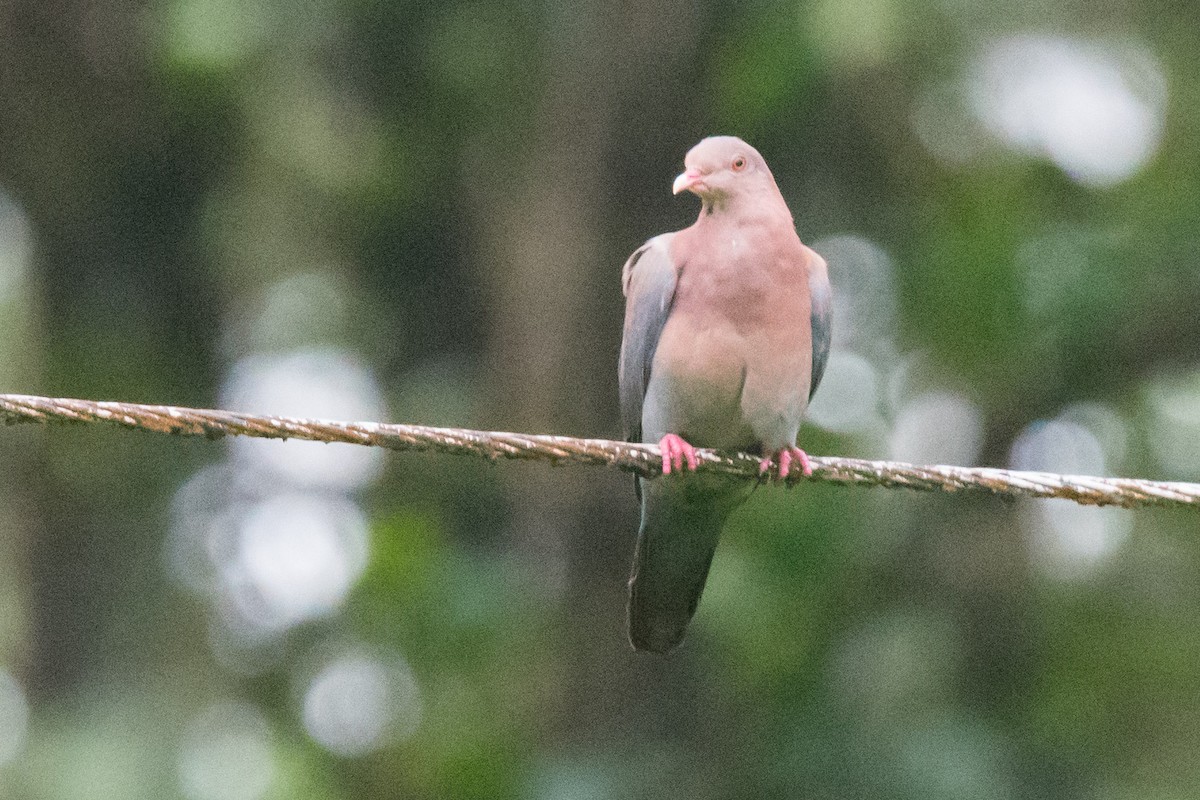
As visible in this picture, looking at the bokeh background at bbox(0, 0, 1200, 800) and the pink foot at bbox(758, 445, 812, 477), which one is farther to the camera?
the bokeh background at bbox(0, 0, 1200, 800)

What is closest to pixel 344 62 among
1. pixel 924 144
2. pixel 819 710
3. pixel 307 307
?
pixel 307 307

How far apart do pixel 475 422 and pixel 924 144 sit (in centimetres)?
266

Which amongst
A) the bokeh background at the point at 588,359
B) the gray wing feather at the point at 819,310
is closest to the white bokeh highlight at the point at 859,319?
the bokeh background at the point at 588,359

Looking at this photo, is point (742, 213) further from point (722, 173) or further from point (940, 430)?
point (940, 430)

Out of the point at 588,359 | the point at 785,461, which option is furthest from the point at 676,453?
the point at 588,359

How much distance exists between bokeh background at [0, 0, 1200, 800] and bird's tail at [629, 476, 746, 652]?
1.43 metres

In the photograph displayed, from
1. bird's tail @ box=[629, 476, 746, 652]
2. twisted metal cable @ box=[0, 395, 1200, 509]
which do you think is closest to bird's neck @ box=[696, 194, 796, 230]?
bird's tail @ box=[629, 476, 746, 652]

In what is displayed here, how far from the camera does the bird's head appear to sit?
443 cm

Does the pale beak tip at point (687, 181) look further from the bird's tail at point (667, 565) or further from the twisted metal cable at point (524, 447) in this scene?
the twisted metal cable at point (524, 447)

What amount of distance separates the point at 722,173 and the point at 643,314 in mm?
493

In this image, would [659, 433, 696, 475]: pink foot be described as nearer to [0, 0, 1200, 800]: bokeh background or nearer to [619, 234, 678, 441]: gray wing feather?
[619, 234, 678, 441]: gray wing feather

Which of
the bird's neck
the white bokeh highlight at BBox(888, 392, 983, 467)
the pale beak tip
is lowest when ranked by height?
the bird's neck

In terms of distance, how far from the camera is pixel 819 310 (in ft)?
14.9

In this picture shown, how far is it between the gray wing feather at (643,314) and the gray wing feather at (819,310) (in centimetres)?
43
